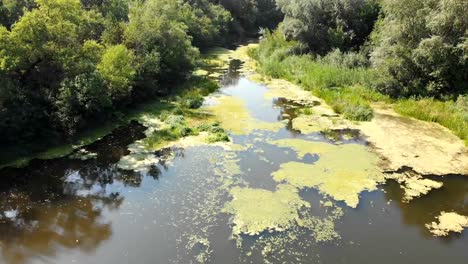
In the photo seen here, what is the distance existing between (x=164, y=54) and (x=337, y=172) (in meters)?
16.3

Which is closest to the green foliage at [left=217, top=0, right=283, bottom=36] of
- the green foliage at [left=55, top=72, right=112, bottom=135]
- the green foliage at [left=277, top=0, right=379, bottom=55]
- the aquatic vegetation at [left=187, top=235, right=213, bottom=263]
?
the green foliage at [left=277, top=0, right=379, bottom=55]

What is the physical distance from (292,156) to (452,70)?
13744 millimetres

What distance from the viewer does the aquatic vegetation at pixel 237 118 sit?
22.8 metres

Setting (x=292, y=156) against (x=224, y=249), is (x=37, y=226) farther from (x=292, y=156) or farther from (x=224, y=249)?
(x=292, y=156)

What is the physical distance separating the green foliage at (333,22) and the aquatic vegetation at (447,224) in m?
23.3

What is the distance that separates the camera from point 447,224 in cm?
1439

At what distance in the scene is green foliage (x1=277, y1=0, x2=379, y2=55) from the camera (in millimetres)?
35812

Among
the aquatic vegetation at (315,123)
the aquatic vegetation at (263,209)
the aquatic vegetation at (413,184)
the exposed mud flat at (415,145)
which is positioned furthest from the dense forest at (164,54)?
the aquatic vegetation at (263,209)

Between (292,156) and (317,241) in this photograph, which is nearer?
(317,241)

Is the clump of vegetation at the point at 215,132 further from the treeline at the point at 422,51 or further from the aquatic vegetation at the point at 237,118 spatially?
the treeline at the point at 422,51

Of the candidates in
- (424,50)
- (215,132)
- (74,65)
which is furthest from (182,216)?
(424,50)

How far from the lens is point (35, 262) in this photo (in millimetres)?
12312

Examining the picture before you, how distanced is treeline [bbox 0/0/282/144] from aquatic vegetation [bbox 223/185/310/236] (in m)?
9.56

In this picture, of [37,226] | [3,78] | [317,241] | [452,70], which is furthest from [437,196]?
[3,78]
